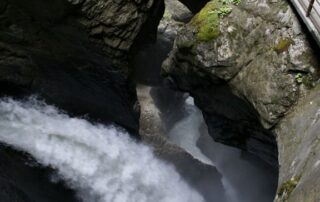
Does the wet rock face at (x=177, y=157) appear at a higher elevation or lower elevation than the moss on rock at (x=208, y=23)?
lower

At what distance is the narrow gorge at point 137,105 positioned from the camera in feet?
42.1

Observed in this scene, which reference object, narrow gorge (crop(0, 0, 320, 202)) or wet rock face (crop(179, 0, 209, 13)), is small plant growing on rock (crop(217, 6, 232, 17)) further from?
wet rock face (crop(179, 0, 209, 13))

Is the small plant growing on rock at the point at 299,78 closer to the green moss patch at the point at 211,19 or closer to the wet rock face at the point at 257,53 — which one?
the wet rock face at the point at 257,53

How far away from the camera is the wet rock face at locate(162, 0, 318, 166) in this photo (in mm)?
12797

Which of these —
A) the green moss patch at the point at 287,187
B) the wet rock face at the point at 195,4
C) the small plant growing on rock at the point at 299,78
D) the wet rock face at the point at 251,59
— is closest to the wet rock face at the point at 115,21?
the wet rock face at the point at 251,59

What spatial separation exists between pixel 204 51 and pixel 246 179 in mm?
9788

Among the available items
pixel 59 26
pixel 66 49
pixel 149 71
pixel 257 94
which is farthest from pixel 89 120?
pixel 257 94

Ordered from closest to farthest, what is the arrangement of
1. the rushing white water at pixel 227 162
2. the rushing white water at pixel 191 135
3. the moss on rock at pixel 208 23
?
1. the moss on rock at pixel 208 23
2. the rushing white water at pixel 227 162
3. the rushing white water at pixel 191 135

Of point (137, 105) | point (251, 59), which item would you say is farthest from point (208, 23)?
point (137, 105)

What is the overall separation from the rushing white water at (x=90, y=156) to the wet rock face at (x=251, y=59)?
4686mm

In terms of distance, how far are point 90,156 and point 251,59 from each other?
7.56 meters

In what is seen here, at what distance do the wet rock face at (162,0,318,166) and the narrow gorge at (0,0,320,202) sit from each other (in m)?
0.03

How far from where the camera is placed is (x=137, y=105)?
19.7 m

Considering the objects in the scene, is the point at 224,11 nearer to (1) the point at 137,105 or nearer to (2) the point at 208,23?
(2) the point at 208,23
